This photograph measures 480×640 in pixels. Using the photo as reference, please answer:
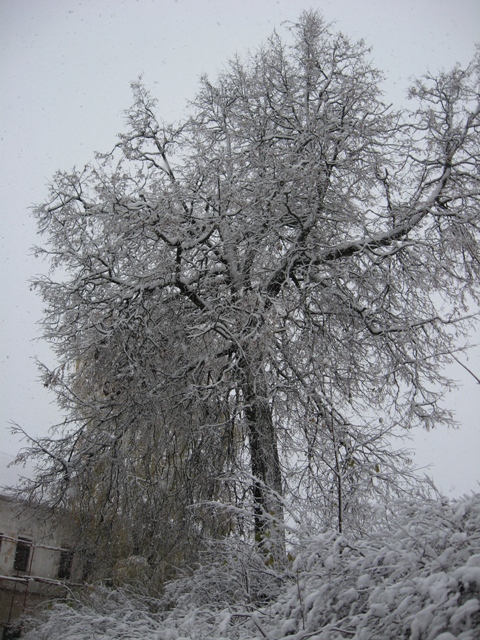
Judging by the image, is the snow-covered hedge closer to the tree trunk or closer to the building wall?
the tree trunk

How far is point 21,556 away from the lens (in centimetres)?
1816

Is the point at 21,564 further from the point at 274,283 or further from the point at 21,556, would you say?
the point at 274,283

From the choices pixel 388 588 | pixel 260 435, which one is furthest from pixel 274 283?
pixel 388 588

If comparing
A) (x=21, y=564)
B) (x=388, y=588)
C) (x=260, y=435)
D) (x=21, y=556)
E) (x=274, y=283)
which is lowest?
(x=388, y=588)

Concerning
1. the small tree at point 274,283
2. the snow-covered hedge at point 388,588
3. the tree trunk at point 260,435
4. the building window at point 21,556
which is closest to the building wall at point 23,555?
the building window at point 21,556

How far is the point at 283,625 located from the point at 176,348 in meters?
5.93

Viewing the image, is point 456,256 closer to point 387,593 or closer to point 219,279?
point 219,279

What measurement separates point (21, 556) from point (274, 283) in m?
14.5

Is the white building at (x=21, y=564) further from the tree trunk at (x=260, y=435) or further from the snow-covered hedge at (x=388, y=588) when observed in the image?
the snow-covered hedge at (x=388, y=588)

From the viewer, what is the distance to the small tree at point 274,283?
7418 mm

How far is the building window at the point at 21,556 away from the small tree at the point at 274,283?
11486 mm

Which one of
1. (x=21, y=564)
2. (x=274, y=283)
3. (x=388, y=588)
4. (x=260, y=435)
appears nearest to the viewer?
(x=388, y=588)

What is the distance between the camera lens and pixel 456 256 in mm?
8328

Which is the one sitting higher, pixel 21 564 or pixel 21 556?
pixel 21 556
